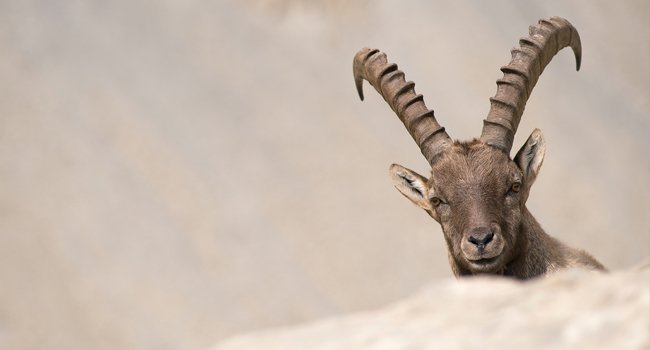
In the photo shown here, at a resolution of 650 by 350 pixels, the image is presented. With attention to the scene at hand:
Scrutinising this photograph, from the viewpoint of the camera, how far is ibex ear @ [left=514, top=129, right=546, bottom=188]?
879 cm

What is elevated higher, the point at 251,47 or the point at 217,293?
the point at 251,47

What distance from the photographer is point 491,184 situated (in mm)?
8141

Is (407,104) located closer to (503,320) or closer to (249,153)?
(503,320)

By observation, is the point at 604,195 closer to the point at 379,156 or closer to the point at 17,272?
the point at 379,156

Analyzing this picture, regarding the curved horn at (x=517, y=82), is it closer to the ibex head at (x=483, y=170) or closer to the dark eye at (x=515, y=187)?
the ibex head at (x=483, y=170)

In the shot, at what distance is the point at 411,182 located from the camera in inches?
357

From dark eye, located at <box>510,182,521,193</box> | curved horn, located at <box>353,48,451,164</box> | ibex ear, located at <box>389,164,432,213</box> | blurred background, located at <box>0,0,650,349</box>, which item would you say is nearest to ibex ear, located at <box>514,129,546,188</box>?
dark eye, located at <box>510,182,521,193</box>

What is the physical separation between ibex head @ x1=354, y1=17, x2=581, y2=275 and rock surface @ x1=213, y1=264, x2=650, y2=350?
12.2ft

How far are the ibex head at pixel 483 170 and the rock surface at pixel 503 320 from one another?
3707mm

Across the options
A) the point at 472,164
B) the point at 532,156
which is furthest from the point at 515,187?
the point at 532,156

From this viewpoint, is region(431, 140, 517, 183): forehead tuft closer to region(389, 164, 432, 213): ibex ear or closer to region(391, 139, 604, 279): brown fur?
region(391, 139, 604, 279): brown fur

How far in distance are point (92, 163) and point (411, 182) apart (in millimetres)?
15402

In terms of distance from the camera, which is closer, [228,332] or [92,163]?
[228,332]

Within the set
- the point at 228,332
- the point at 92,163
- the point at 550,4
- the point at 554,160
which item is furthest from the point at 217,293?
the point at 550,4
